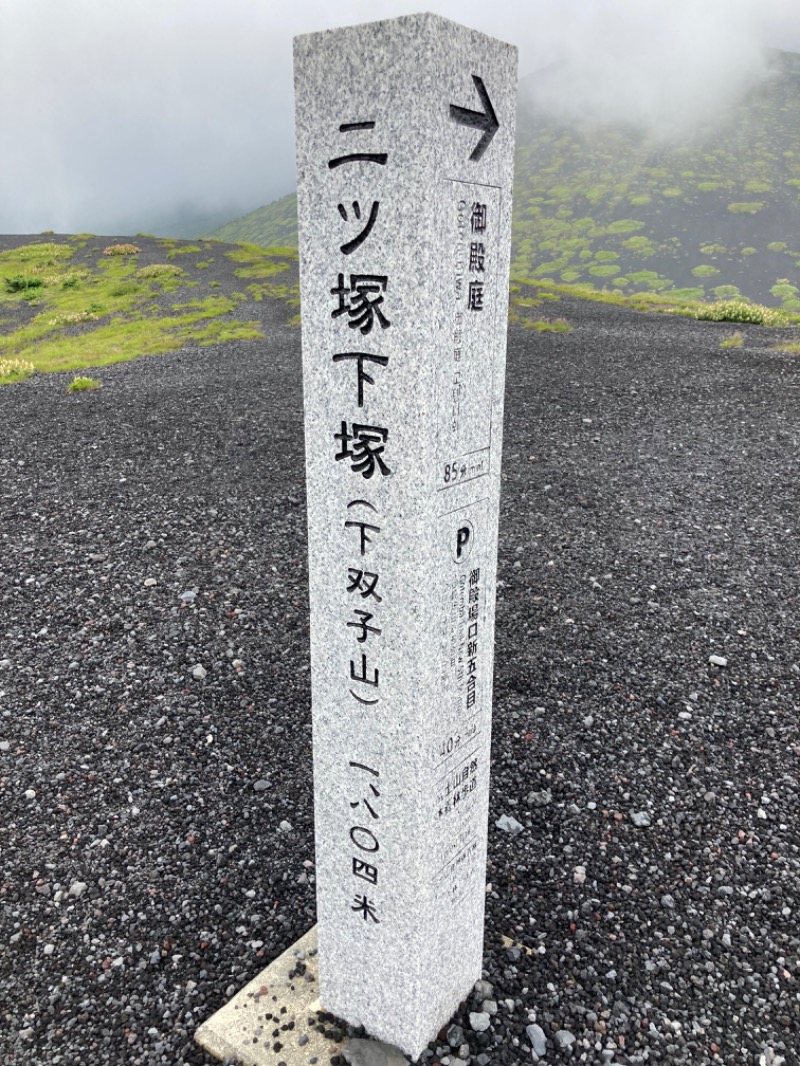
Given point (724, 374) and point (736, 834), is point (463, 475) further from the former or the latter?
point (724, 374)

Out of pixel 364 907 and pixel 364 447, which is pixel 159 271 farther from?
pixel 364 907

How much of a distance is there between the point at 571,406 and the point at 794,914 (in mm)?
10973

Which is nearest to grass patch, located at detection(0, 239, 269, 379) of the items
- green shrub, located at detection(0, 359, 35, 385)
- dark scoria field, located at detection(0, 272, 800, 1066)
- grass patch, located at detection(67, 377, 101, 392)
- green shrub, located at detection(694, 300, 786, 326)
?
green shrub, located at detection(0, 359, 35, 385)

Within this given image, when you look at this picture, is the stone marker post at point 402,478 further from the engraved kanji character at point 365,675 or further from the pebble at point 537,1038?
the pebble at point 537,1038

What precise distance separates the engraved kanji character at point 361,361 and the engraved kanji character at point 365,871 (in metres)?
1.94

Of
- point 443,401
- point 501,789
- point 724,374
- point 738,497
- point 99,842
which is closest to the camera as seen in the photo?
point 443,401

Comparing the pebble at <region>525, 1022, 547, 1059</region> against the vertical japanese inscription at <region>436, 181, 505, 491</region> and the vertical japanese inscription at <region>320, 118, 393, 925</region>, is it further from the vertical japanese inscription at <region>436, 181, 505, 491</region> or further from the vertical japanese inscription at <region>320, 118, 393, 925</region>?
the vertical japanese inscription at <region>436, 181, 505, 491</region>

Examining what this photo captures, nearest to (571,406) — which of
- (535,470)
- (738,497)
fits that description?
(535,470)

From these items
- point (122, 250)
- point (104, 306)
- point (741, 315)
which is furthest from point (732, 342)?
point (122, 250)

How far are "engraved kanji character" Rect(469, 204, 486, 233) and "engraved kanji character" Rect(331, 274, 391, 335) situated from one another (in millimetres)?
397

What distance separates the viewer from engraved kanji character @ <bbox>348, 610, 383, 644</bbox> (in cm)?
262

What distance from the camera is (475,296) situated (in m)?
2.45

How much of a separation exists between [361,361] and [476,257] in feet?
1.79

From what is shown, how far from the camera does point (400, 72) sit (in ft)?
6.68
